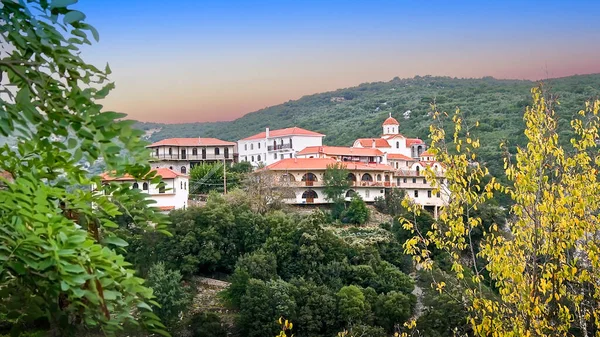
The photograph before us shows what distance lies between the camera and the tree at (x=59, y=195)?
2348 millimetres

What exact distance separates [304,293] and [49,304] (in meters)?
23.2

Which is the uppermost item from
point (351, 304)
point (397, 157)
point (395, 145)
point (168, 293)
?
point (395, 145)

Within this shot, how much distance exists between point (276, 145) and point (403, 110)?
46.9m

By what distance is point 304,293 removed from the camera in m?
25.5

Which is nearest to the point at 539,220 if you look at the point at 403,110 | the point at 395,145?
the point at 395,145

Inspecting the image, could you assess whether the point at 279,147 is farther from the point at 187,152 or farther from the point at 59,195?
the point at 59,195

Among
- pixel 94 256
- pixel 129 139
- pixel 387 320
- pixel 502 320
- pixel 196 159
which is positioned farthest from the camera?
pixel 196 159

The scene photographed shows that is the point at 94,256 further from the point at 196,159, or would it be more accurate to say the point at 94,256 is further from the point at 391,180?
the point at 196,159

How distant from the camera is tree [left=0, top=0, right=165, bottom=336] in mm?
2348

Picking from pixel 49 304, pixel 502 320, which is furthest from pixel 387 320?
pixel 49 304

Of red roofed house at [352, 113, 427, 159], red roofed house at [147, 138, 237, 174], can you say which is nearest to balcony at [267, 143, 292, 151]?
red roofed house at [147, 138, 237, 174]

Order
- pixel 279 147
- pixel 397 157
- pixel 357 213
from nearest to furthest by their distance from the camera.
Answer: pixel 357 213 < pixel 397 157 < pixel 279 147

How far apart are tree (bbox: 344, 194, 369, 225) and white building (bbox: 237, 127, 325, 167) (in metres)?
10.8

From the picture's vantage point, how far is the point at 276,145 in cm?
4897
